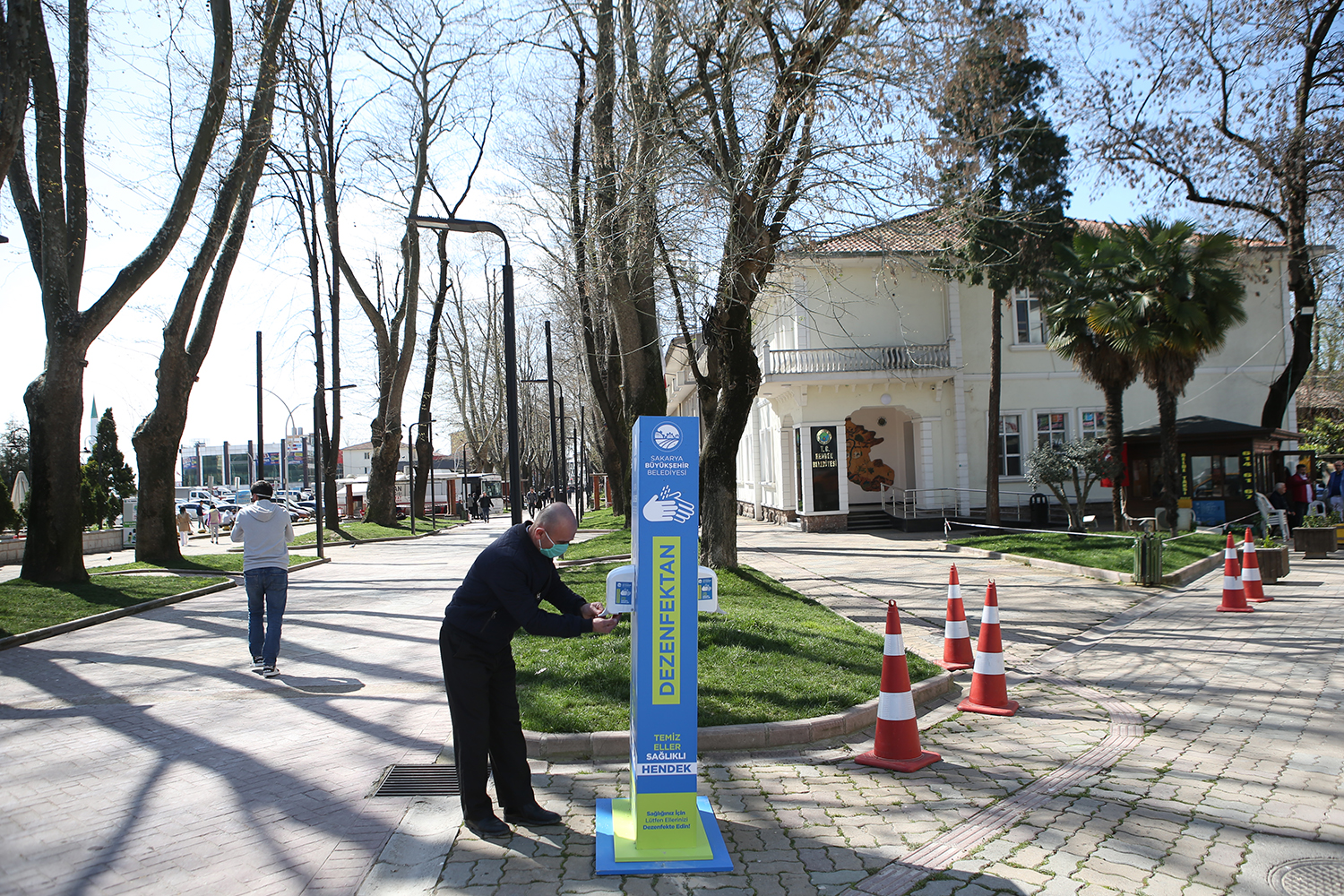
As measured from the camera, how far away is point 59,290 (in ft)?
48.4

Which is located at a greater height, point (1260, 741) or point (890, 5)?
point (890, 5)

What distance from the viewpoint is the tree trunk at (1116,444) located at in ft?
74.4

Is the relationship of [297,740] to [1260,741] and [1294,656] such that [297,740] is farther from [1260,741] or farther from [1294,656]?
[1294,656]

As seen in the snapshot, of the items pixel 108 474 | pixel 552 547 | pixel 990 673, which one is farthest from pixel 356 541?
pixel 552 547

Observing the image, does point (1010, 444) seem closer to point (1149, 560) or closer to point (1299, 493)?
point (1299, 493)

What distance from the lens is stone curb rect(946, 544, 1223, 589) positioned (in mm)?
14242

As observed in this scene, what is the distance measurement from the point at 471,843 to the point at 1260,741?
16.8 ft

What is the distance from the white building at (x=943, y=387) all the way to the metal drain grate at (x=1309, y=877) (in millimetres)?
23434

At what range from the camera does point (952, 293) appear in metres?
28.9

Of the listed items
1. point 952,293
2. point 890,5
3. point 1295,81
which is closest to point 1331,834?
point 890,5

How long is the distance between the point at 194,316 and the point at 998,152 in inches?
644

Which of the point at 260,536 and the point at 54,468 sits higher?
the point at 54,468

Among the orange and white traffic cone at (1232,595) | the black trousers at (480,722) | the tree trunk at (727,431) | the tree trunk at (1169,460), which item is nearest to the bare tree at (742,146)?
the tree trunk at (727,431)

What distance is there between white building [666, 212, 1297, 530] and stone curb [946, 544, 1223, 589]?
31.9ft
